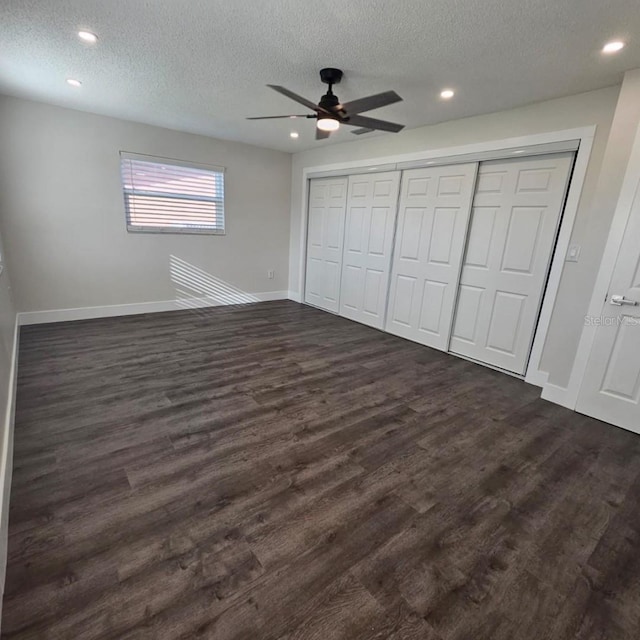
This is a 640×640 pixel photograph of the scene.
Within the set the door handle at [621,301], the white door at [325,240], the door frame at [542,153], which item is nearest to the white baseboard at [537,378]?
the door frame at [542,153]

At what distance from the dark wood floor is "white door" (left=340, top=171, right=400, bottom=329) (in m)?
1.85

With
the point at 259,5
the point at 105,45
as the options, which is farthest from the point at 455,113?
the point at 105,45

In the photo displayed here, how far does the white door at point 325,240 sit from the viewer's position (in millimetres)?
5152

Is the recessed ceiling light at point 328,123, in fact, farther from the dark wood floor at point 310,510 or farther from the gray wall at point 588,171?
the dark wood floor at point 310,510

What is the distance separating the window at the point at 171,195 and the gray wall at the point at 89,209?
11 cm

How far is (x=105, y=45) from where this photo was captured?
2385 millimetres

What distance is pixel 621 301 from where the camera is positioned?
2506 millimetres

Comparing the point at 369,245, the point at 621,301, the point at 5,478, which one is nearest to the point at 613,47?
the point at 621,301

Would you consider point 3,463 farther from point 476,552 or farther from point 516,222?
point 516,222

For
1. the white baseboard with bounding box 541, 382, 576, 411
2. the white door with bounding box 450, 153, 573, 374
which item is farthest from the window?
the white baseboard with bounding box 541, 382, 576, 411

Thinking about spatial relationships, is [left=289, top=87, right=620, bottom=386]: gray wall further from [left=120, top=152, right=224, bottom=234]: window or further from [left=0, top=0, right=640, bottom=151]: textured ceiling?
[left=120, top=152, right=224, bottom=234]: window

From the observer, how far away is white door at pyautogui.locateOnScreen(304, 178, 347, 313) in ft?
16.9

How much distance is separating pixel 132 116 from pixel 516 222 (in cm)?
453

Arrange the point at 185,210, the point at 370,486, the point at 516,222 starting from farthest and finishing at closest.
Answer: the point at 185,210
the point at 516,222
the point at 370,486
